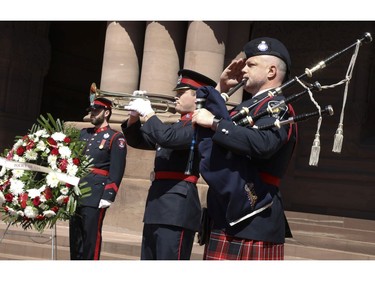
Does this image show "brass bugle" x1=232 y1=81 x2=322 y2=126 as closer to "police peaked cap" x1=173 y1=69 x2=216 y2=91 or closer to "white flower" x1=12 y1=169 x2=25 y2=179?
"police peaked cap" x1=173 y1=69 x2=216 y2=91

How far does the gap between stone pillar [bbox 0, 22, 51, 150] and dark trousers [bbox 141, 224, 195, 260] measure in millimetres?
11758

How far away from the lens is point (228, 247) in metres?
4.63

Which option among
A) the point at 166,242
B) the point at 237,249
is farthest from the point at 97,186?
the point at 237,249

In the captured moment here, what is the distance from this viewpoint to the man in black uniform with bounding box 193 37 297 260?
441cm

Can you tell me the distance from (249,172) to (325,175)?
32.6ft

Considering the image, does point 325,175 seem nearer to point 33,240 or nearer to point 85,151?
point 33,240

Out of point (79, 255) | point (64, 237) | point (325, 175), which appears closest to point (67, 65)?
point (325, 175)

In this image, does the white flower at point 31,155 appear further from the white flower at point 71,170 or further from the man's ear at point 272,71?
the man's ear at point 272,71

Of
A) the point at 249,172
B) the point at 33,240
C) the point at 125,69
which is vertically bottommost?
the point at 33,240

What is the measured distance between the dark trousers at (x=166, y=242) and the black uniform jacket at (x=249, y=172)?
1.29 metres

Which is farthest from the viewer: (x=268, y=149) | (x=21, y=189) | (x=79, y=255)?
(x=79, y=255)

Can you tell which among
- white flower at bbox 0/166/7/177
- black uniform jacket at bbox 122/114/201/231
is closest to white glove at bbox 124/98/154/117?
black uniform jacket at bbox 122/114/201/231

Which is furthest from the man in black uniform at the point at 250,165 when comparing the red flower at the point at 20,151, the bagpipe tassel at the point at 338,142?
the red flower at the point at 20,151

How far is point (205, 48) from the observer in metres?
12.8
